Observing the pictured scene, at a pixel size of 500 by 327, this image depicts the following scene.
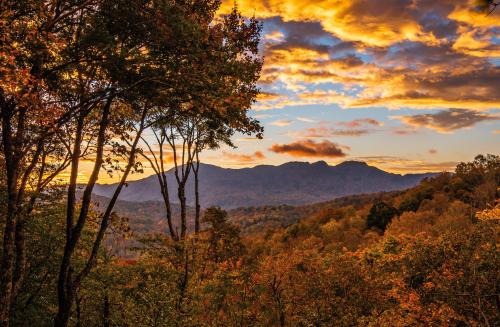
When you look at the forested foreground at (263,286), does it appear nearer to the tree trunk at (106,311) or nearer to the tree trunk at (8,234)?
the tree trunk at (106,311)

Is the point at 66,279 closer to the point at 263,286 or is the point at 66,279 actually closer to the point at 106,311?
the point at 106,311

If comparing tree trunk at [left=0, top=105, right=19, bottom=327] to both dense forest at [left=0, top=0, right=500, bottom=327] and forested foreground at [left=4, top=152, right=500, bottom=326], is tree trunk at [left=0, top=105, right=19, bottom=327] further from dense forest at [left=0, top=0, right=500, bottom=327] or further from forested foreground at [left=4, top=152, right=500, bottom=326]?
forested foreground at [left=4, top=152, right=500, bottom=326]

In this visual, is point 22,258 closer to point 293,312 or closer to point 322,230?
point 293,312

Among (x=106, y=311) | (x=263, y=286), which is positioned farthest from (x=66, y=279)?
(x=263, y=286)

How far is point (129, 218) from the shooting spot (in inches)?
627

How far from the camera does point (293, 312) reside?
2436 centimetres

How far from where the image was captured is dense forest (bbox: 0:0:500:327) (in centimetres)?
1170

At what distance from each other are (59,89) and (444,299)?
20661 mm

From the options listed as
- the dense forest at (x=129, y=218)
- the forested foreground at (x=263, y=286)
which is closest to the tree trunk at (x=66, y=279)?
the dense forest at (x=129, y=218)

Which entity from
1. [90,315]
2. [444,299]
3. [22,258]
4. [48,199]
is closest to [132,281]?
[90,315]

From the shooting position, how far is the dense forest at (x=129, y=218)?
11.7 meters

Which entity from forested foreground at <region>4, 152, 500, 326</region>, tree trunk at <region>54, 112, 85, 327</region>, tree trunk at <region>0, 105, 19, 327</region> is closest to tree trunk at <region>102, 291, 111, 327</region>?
forested foreground at <region>4, 152, 500, 326</region>

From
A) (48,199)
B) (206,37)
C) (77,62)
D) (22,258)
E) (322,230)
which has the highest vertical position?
(206,37)

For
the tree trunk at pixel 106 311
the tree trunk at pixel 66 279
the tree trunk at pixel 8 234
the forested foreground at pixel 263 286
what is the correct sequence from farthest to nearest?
the tree trunk at pixel 106 311 < the forested foreground at pixel 263 286 < the tree trunk at pixel 66 279 < the tree trunk at pixel 8 234
